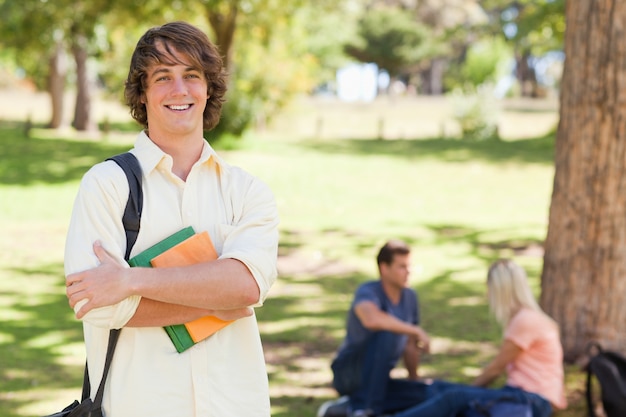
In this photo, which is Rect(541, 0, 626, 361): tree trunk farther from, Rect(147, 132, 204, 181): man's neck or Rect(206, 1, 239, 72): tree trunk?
Rect(206, 1, 239, 72): tree trunk

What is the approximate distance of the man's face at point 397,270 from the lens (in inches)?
242

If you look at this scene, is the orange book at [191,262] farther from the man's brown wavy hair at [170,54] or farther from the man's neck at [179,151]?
the man's brown wavy hair at [170,54]

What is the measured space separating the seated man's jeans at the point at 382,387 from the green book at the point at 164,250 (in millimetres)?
3933

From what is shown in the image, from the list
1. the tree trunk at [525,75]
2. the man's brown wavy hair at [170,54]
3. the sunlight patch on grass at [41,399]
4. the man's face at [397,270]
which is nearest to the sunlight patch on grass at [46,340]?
the sunlight patch on grass at [41,399]

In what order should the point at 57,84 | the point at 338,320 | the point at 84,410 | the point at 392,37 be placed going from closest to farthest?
the point at 84,410 → the point at 338,320 → the point at 57,84 → the point at 392,37

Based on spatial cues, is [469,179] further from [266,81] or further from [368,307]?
[368,307]

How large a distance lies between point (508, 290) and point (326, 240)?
7764 millimetres

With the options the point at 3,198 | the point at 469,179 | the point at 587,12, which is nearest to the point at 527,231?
the point at 469,179

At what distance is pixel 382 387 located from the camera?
20.4 ft

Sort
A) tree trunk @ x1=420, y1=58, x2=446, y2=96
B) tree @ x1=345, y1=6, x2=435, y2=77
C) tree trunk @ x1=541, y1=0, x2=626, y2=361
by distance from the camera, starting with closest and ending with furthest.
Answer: tree trunk @ x1=541, y1=0, x2=626, y2=361
tree @ x1=345, y1=6, x2=435, y2=77
tree trunk @ x1=420, y1=58, x2=446, y2=96

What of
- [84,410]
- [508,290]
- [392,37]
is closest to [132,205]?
[84,410]

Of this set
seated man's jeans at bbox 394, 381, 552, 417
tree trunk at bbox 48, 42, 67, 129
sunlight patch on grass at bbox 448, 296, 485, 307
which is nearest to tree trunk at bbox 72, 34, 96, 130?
tree trunk at bbox 48, 42, 67, 129

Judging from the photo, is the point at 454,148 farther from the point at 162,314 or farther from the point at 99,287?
the point at 99,287

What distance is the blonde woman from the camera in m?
5.62
